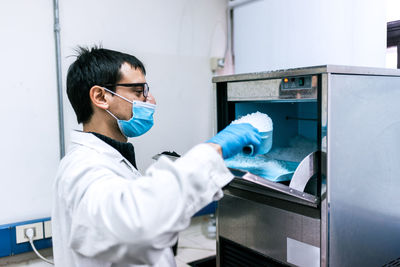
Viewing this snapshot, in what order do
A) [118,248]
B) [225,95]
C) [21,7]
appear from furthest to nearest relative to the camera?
[21,7] < [225,95] < [118,248]

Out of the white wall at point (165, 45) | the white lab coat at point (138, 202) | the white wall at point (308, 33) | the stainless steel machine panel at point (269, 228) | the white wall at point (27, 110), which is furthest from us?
the white wall at point (165, 45)

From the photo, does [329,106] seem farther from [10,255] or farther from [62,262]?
[10,255]

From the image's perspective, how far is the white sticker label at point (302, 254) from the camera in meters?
1.16

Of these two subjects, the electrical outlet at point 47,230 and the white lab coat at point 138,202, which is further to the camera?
the electrical outlet at point 47,230

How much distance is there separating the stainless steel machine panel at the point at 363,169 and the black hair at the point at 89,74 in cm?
71

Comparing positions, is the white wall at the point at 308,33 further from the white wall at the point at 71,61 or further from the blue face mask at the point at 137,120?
the blue face mask at the point at 137,120

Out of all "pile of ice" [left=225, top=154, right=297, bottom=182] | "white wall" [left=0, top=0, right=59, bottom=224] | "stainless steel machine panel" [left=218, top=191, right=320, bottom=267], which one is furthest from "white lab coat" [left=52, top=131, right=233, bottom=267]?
"white wall" [left=0, top=0, right=59, bottom=224]

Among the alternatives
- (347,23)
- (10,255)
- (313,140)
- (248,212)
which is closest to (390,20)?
(347,23)

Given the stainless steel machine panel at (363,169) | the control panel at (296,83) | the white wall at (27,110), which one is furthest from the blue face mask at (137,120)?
the white wall at (27,110)

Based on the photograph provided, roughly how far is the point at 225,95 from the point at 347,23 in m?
0.63

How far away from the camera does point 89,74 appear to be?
1.13 m

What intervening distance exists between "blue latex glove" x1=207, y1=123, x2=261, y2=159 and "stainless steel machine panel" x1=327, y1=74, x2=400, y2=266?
0.24 metres

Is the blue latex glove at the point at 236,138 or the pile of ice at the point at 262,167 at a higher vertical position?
the blue latex glove at the point at 236,138

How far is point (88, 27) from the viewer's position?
191 centimetres
